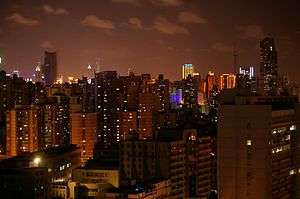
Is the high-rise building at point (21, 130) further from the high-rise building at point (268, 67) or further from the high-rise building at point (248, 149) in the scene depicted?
the high-rise building at point (248, 149)

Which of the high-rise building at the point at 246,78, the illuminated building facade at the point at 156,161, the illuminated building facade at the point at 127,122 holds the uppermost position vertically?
the high-rise building at the point at 246,78

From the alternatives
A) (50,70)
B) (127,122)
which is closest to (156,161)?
(127,122)

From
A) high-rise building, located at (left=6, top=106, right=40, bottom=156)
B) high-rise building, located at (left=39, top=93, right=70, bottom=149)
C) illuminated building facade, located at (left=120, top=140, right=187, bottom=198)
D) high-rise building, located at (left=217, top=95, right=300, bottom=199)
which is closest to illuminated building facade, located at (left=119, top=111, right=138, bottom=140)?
high-rise building, located at (left=39, top=93, right=70, bottom=149)

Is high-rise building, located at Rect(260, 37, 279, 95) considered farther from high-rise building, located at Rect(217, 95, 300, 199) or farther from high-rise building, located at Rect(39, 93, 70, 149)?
high-rise building, located at Rect(39, 93, 70, 149)

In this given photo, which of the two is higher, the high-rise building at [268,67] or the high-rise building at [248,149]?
the high-rise building at [268,67]

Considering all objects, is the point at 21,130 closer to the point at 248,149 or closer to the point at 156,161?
Answer: the point at 156,161

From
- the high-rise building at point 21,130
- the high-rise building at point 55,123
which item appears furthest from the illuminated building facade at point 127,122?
the high-rise building at point 21,130

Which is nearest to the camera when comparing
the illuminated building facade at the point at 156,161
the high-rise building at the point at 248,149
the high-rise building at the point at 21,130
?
the high-rise building at the point at 248,149
